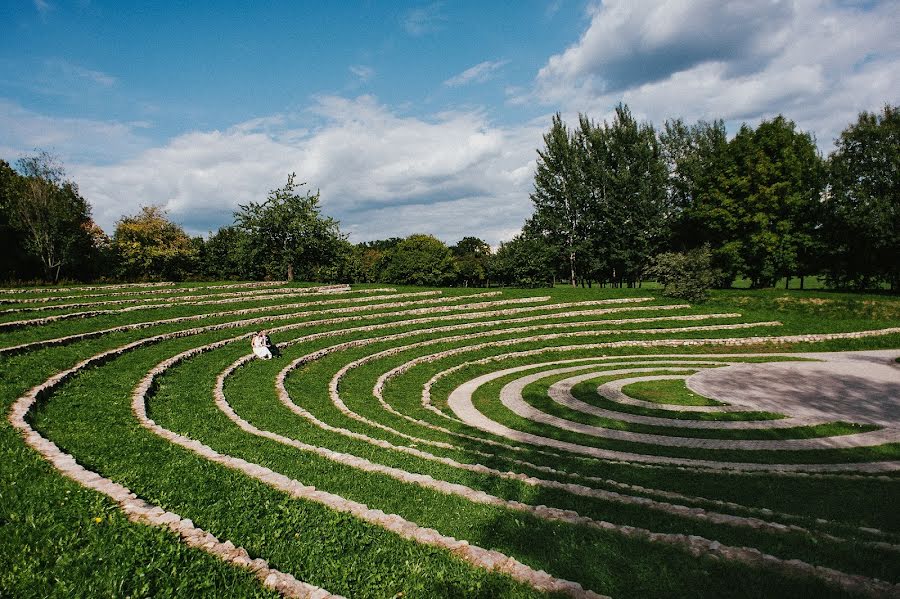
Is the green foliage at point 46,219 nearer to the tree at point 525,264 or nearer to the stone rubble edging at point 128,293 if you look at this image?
the stone rubble edging at point 128,293

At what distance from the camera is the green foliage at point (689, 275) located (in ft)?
130

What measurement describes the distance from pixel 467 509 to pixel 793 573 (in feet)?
13.6

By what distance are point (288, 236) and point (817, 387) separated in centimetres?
4238

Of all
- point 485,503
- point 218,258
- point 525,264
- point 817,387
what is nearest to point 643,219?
point 525,264

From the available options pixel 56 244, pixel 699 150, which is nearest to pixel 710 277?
pixel 699 150

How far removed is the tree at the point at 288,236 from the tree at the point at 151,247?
12183 millimetres

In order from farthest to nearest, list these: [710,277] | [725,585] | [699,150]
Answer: [699,150] → [710,277] → [725,585]

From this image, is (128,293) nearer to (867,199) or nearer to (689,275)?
(689,275)

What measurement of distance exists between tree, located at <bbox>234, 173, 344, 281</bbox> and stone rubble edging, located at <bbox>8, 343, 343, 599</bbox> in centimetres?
3776

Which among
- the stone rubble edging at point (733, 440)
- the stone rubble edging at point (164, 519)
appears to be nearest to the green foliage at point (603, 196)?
the stone rubble edging at point (733, 440)

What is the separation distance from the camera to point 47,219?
4016 centimetres

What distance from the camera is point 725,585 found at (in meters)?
5.35

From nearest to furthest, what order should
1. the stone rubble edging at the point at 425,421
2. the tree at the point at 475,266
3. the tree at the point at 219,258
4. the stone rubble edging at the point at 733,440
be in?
1. the stone rubble edging at the point at 733,440
2. the stone rubble edging at the point at 425,421
3. the tree at the point at 219,258
4. the tree at the point at 475,266

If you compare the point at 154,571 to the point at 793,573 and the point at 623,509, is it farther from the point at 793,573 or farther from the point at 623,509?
the point at 793,573
